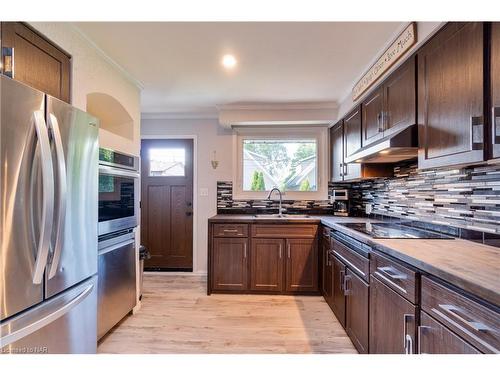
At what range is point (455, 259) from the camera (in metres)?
1.18

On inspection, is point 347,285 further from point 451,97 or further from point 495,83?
point 495,83

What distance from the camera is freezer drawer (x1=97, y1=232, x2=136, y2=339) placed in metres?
2.01

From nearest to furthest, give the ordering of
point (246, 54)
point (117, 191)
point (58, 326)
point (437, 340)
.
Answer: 1. point (437, 340)
2. point (58, 326)
3. point (246, 54)
4. point (117, 191)

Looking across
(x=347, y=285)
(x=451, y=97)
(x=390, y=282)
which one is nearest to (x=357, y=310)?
(x=347, y=285)

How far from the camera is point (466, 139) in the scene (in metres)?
1.22

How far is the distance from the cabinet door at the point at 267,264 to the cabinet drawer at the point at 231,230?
17 centimetres

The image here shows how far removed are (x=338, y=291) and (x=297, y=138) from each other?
85.4 inches

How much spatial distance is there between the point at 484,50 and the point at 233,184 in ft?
9.74

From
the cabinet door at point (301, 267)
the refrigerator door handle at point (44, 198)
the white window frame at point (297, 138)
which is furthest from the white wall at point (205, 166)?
the refrigerator door handle at point (44, 198)

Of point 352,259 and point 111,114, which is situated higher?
point 111,114

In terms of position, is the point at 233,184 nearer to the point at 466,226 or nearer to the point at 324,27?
the point at 324,27

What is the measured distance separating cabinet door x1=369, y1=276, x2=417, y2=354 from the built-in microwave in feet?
6.46

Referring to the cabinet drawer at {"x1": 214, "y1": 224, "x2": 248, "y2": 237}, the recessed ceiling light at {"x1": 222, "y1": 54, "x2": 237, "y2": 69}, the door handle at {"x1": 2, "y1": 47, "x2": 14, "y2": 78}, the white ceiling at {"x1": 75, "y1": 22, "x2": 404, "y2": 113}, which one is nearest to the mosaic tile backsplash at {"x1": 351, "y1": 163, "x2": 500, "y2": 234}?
the white ceiling at {"x1": 75, "y1": 22, "x2": 404, "y2": 113}
